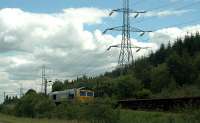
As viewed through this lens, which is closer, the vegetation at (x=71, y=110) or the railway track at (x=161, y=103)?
the railway track at (x=161, y=103)

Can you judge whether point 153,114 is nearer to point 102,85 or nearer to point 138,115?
point 138,115

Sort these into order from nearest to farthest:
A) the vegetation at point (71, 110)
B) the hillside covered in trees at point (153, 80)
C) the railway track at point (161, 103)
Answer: the railway track at point (161, 103), the vegetation at point (71, 110), the hillside covered in trees at point (153, 80)

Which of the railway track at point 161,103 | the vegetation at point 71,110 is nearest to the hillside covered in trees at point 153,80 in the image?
the vegetation at point 71,110

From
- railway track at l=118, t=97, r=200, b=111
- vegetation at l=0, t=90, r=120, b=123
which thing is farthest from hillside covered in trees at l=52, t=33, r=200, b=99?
railway track at l=118, t=97, r=200, b=111

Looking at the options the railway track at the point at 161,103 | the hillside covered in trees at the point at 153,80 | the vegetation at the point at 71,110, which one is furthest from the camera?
the hillside covered in trees at the point at 153,80

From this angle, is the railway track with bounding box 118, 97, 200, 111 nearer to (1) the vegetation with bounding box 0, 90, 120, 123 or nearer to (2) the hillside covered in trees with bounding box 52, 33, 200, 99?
(1) the vegetation with bounding box 0, 90, 120, 123

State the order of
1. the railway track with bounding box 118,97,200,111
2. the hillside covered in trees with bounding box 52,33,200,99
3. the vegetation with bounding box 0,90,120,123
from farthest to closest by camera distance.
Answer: the hillside covered in trees with bounding box 52,33,200,99 → the vegetation with bounding box 0,90,120,123 → the railway track with bounding box 118,97,200,111

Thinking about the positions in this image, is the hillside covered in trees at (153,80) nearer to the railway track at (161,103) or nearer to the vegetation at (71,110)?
the vegetation at (71,110)

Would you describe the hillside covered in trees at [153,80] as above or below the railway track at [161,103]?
above

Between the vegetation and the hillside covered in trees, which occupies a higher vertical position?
the hillside covered in trees

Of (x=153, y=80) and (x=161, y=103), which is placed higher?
(x=153, y=80)

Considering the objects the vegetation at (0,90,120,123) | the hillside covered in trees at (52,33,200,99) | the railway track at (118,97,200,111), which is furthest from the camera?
the hillside covered in trees at (52,33,200,99)

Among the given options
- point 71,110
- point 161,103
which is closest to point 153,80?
point 71,110

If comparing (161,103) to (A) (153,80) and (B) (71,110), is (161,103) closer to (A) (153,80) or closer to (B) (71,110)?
(B) (71,110)
